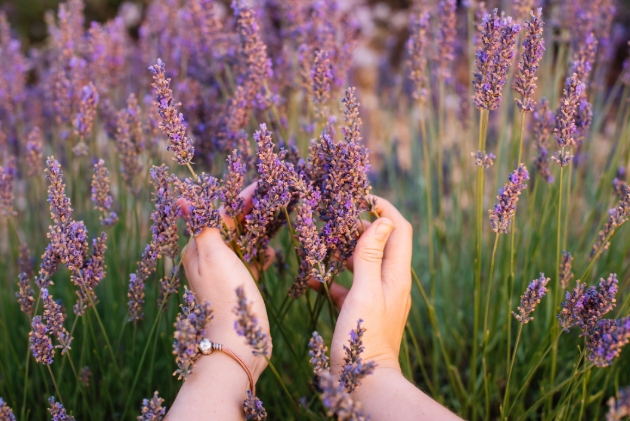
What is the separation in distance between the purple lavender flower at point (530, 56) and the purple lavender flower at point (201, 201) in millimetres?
776

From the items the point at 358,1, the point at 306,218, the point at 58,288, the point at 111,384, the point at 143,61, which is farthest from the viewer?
the point at 358,1

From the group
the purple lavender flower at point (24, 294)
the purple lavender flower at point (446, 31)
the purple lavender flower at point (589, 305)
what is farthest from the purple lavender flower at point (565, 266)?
the purple lavender flower at point (24, 294)

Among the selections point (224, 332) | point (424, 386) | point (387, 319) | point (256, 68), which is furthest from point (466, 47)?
point (224, 332)

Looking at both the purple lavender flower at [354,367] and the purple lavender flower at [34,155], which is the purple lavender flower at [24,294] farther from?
the purple lavender flower at [354,367]

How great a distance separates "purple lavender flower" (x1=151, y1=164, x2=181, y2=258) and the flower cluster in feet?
0.63

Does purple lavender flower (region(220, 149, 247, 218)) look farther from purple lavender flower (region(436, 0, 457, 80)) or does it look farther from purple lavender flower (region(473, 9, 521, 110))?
purple lavender flower (region(436, 0, 457, 80))

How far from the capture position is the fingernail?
4.17 ft

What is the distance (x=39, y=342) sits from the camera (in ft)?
3.93

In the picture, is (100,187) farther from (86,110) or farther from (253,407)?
(253,407)

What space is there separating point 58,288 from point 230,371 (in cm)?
153

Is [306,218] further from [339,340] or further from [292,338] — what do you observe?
[292,338]

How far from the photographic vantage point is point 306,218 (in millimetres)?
1139

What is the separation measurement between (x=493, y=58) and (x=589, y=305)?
0.62m

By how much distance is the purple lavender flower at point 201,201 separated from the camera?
117 cm
